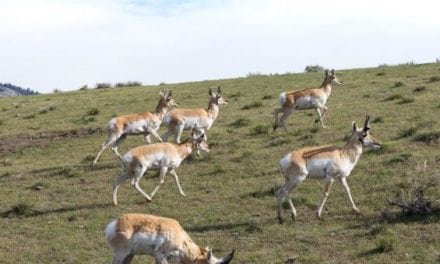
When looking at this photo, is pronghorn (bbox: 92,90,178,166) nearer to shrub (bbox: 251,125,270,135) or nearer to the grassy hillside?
the grassy hillside

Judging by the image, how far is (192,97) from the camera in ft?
108

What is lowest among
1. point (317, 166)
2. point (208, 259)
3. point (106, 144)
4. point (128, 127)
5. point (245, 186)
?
point (245, 186)

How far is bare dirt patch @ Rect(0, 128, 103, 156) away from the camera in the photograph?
82.4ft

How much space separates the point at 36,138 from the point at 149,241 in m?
16.3

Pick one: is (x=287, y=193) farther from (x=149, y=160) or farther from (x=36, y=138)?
(x=36, y=138)

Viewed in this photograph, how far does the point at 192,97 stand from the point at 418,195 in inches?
765

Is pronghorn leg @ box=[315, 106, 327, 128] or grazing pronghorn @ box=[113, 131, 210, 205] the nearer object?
grazing pronghorn @ box=[113, 131, 210, 205]

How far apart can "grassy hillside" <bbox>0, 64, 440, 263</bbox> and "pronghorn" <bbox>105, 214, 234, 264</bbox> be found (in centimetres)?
183

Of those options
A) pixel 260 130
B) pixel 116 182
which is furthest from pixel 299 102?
pixel 116 182

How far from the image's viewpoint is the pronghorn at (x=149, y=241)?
11.0 metres

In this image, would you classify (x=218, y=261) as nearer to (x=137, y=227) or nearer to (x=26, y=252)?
(x=137, y=227)

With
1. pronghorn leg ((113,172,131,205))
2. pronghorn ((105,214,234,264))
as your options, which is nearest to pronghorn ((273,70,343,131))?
pronghorn leg ((113,172,131,205))

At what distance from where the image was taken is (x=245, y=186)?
1767cm

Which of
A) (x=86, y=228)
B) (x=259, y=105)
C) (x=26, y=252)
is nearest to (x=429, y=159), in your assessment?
(x=86, y=228)
